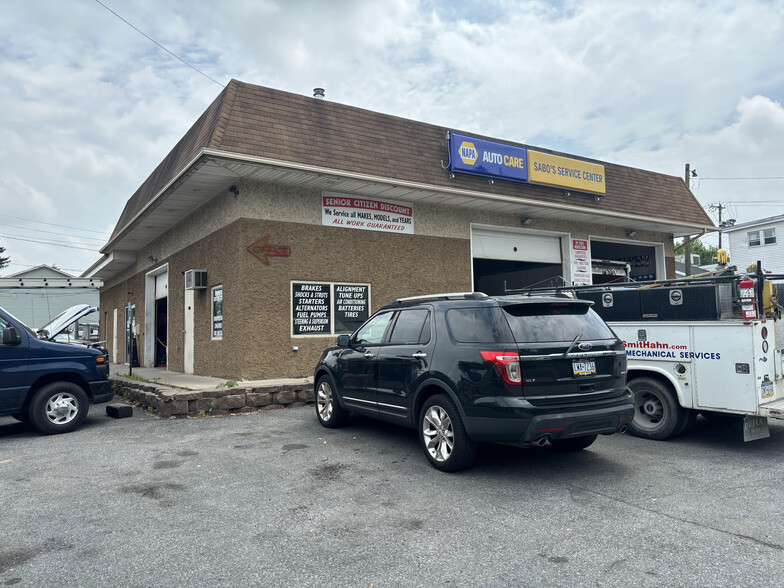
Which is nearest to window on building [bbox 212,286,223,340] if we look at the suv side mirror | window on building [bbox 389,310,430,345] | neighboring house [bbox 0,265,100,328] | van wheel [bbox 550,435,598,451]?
neighboring house [bbox 0,265,100,328]

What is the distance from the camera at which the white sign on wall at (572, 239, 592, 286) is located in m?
16.6

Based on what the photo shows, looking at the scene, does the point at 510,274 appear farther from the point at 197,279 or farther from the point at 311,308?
the point at 197,279

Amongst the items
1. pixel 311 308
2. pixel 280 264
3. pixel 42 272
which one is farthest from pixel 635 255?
pixel 42 272

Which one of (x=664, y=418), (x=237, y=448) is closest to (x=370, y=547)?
(x=237, y=448)

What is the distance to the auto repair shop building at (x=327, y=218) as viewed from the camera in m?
11.2

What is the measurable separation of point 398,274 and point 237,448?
22.7 feet

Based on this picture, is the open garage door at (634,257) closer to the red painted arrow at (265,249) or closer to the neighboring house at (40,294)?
the red painted arrow at (265,249)

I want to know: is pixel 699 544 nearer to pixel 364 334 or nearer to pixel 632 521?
pixel 632 521

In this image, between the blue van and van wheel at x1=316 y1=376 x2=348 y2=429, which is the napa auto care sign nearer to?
van wheel at x1=316 y1=376 x2=348 y2=429

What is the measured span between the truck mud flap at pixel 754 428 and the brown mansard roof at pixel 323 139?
26.1 feet

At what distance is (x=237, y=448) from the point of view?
7.10m

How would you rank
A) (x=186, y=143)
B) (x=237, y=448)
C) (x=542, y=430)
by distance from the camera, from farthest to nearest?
(x=186, y=143) < (x=237, y=448) < (x=542, y=430)

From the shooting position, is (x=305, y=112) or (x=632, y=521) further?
Answer: (x=305, y=112)

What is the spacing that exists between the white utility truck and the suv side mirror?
8523 mm
